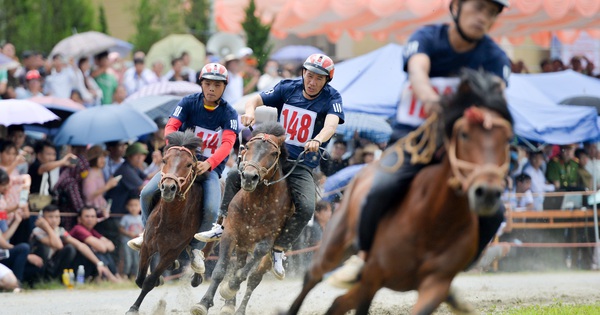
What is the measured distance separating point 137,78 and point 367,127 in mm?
5417

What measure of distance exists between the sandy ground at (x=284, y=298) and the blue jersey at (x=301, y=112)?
1956mm

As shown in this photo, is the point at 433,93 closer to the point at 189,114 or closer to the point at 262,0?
the point at 189,114

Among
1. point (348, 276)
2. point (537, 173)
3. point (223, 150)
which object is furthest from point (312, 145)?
point (537, 173)

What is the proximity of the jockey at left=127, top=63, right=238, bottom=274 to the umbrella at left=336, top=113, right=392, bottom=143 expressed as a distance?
22.2 ft

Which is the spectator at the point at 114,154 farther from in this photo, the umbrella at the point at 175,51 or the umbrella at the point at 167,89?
the umbrella at the point at 175,51

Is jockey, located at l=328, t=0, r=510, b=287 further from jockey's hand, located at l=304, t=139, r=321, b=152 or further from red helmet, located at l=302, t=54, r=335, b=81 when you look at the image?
red helmet, located at l=302, t=54, r=335, b=81

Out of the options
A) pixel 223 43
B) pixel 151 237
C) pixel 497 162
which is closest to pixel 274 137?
pixel 151 237

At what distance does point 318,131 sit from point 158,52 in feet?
52.1

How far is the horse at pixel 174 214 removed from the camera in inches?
437

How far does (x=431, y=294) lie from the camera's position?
695cm

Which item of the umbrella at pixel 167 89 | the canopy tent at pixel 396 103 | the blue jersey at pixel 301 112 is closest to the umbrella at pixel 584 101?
the canopy tent at pixel 396 103

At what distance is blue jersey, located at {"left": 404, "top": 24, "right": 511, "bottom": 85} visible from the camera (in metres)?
7.49

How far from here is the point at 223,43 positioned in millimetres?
27172

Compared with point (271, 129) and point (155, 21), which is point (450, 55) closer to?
point (271, 129)
